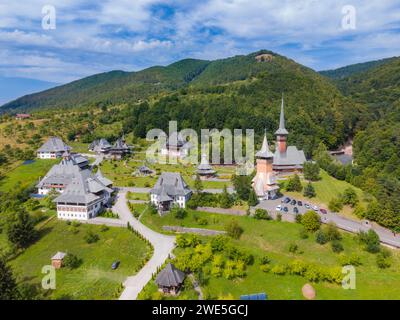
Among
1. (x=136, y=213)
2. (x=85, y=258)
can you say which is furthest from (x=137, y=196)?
(x=85, y=258)

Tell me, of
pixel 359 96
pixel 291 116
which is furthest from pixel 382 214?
pixel 359 96

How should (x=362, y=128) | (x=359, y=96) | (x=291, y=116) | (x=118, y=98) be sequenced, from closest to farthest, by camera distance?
(x=291, y=116)
(x=362, y=128)
(x=359, y=96)
(x=118, y=98)

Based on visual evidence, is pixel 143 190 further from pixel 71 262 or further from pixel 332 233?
pixel 332 233

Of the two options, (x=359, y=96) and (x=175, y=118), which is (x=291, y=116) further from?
(x=359, y=96)

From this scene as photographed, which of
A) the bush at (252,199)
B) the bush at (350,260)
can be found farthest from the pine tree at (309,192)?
the bush at (350,260)

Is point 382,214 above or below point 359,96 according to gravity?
below

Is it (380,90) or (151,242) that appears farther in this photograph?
(380,90)

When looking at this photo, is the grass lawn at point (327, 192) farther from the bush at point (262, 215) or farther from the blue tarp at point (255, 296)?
the blue tarp at point (255, 296)

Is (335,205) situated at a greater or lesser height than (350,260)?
greater
